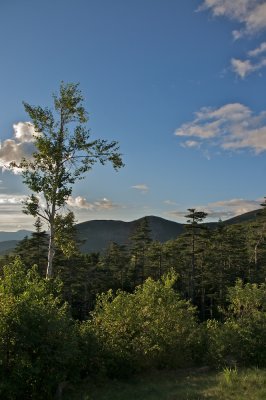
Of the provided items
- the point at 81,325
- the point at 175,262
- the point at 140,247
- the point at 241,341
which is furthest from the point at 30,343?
the point at 175,262

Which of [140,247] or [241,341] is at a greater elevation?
[140,247]

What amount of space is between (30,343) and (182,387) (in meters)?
6.19

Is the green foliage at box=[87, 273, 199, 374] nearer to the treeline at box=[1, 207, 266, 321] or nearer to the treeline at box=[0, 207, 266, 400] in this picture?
the treeline at box=[0, 207, 266, 400]

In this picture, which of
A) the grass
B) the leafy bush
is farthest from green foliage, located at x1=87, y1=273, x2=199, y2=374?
the leafy bush

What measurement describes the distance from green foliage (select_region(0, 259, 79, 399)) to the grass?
1.46 m

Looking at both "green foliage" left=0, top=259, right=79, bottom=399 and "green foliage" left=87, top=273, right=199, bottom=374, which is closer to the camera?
"green foliage" left=0, top=259, right=79, bottom=399

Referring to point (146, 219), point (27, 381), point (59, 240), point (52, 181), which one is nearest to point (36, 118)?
point (52, 181)

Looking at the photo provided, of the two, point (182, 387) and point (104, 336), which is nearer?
point (182, 387)

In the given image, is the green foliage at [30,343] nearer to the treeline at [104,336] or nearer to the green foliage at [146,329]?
the treeline at [104,336]

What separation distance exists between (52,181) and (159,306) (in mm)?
8052

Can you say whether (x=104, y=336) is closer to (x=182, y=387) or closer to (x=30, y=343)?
(x=182, y=387)

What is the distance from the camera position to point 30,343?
1258 centimetres

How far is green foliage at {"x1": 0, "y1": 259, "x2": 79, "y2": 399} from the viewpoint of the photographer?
12453 millimetres

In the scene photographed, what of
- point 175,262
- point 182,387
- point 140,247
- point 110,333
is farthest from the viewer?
point 175,262
